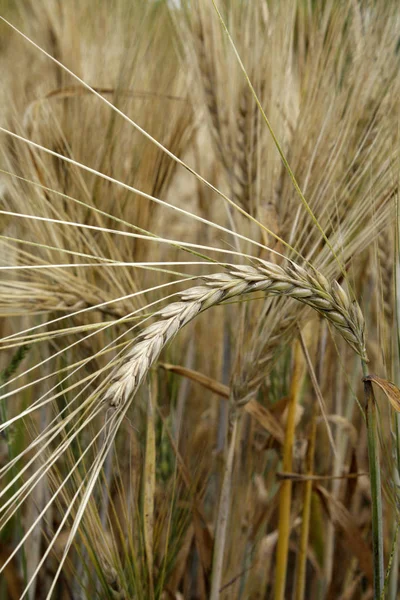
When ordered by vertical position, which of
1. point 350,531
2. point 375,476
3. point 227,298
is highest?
point 227,298

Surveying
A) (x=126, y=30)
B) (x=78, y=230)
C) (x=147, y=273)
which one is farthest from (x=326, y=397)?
(x=126, y=30)

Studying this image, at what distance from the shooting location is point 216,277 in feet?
1.65

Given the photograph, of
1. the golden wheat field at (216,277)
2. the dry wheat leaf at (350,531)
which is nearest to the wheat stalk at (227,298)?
the golden wheat field at (216,277)

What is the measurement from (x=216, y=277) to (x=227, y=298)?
3cm

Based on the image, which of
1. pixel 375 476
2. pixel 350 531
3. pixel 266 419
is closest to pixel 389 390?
pixel 375 476

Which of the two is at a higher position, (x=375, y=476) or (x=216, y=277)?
(x=216, y=277)

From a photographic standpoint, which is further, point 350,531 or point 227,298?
point 350,531

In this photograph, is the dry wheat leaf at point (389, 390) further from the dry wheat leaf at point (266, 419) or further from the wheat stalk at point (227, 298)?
the dry wheat leaf at point (266, 419)

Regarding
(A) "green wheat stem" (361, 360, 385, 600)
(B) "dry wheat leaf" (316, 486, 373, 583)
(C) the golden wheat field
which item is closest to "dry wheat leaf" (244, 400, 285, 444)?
(C) the golden wheat field

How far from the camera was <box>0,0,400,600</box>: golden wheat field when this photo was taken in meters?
0.74

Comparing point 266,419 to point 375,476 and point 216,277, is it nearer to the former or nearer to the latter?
point 375,476

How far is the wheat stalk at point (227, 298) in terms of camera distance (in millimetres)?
438

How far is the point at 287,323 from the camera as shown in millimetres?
755

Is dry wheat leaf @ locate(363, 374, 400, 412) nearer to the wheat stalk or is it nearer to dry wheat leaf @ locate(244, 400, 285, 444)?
the wheat stalk
